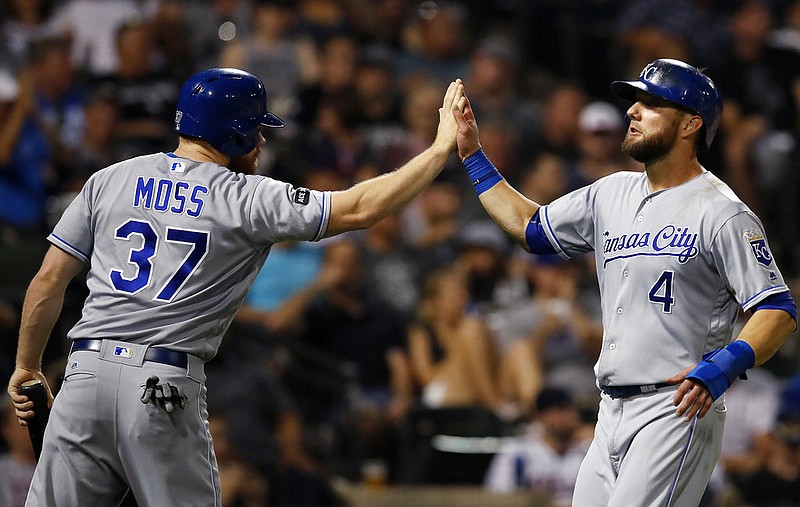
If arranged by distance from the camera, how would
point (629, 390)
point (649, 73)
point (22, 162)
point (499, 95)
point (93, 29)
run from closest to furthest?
point (629, 390) → point (649, 73) → point (22, 162) → point (93, 29) → point (499, 95)

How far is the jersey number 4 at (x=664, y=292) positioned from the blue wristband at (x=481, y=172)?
102 centimetres

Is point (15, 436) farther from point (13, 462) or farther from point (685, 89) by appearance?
point (685, 89)

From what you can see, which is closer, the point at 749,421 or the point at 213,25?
the point at 749,421

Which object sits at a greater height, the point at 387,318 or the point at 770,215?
the point at 770,215

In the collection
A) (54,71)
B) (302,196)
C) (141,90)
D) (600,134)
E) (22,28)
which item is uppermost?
(22,28)

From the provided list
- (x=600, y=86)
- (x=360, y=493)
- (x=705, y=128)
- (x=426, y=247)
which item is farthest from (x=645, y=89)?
(x=600, y=86)

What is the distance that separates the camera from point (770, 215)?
10.4 m

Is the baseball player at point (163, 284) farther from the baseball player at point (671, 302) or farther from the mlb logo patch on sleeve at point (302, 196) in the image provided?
the baseball player at point (671, 302)

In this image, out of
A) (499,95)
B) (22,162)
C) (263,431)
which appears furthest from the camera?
(499,95)

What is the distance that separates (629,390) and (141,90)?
674 centimetres

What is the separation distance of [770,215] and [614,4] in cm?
286

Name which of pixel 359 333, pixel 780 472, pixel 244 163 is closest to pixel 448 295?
pixel 359 333

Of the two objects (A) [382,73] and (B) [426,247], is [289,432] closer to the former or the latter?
(B) [426,247]

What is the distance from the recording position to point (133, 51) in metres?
10.2
